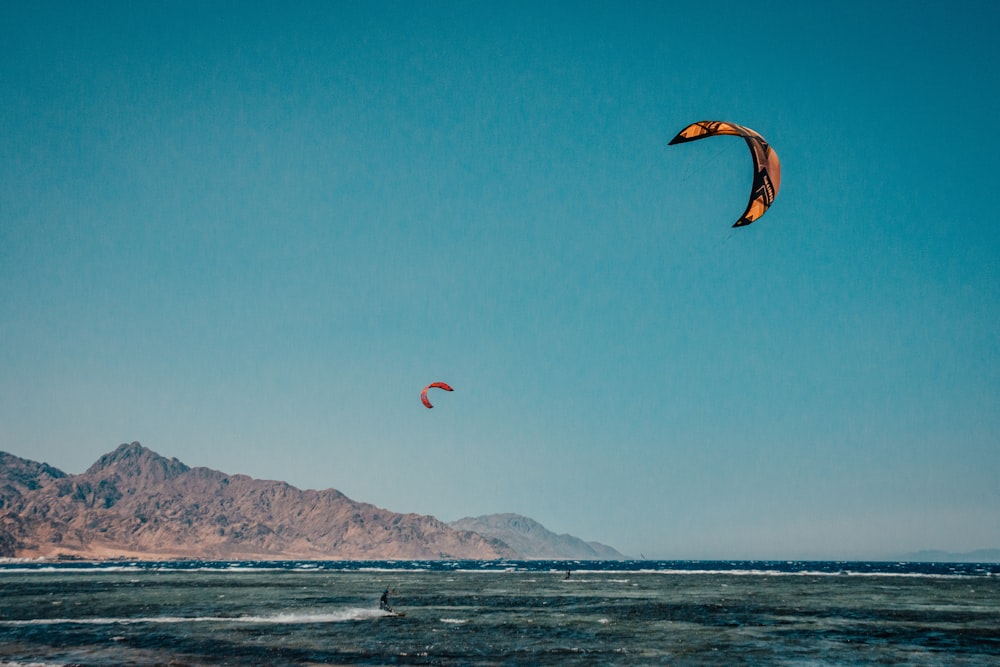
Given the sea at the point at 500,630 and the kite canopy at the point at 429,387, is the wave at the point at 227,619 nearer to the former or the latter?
the sea at the point at 500,630

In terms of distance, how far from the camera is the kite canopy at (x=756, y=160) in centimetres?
1823

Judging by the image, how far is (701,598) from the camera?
45094mm

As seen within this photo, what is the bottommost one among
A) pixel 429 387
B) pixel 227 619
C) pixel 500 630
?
pixel 227 619

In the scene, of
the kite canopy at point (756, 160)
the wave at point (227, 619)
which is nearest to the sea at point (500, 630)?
the wave at point (227, 619)

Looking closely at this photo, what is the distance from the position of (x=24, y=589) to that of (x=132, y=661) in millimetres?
46455

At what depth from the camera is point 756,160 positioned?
61.5 ft

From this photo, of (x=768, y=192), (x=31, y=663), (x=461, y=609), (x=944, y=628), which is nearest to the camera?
(x=768, y=192)

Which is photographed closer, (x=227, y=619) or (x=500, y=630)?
(x=500, y=630)

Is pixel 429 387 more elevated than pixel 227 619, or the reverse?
pixel 429 387

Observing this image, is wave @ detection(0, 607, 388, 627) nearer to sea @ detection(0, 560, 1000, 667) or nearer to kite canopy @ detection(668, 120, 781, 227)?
sea @ detection(0, 560, 1000, 667)

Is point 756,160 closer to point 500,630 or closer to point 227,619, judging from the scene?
point 500,630

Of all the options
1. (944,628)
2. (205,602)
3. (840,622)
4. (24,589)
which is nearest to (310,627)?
(205,602)

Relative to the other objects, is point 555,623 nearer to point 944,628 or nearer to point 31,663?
point 944,628

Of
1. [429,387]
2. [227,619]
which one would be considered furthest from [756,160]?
[227,619]
